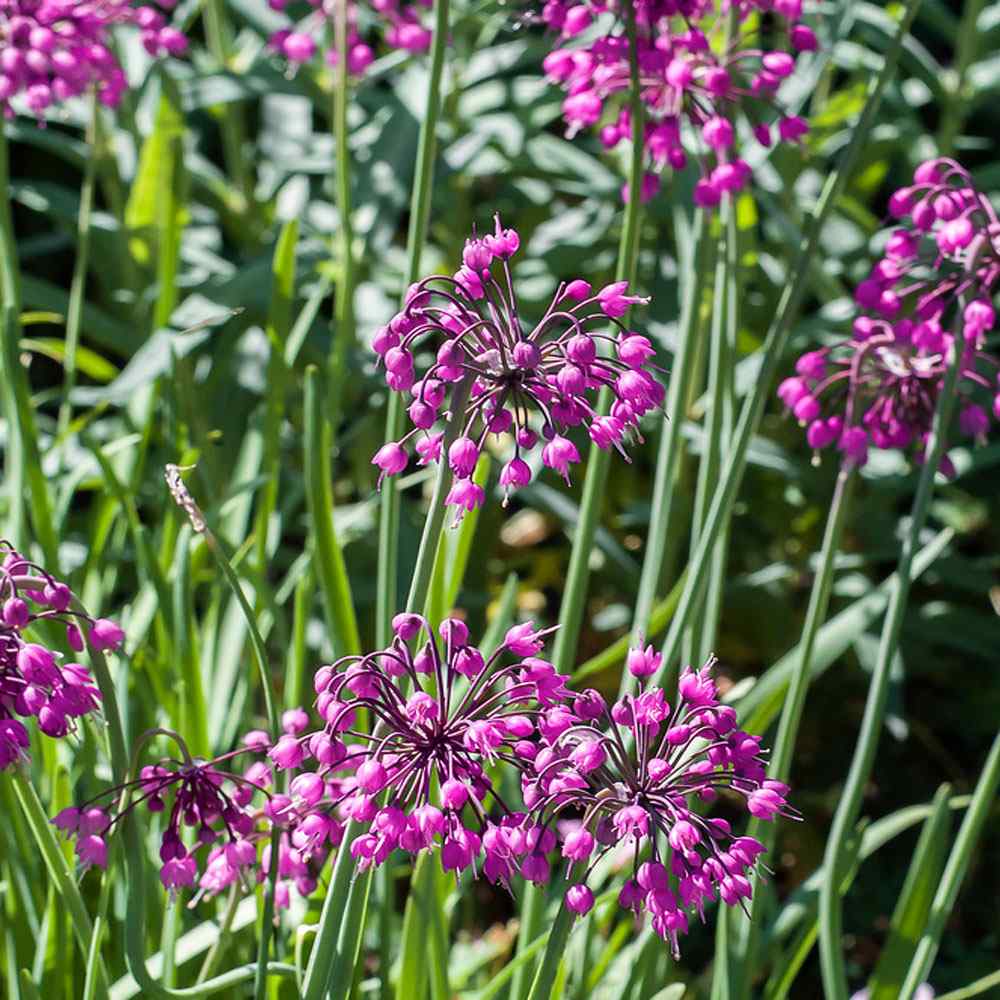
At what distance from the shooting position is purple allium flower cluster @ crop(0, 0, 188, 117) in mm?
2127

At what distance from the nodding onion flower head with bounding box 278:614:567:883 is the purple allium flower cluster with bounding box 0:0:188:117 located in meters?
1.30

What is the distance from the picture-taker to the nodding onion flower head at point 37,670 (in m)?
1.26

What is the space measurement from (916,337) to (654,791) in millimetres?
816

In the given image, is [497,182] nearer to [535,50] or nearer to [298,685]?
[535,50]

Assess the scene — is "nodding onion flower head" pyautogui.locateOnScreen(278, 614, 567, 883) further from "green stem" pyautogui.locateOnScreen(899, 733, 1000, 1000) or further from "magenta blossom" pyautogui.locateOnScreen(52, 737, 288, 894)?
"green stem" pyautogui.locateOnScreen(899, 733, 1000, 1000)

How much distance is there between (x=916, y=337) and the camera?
69.1 inches

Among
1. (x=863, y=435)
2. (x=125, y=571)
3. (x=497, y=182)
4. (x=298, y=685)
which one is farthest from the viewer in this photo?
(x=497, y=182)

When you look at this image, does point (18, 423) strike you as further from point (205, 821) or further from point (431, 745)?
point (431, 745)

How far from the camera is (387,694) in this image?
1.20 meters

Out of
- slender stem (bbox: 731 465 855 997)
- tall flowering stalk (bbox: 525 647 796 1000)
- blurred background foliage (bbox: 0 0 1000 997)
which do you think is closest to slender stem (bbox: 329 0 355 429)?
blurred background foliage (bbox: 0 0 1000 997)

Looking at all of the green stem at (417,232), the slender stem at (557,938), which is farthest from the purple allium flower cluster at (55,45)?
the slender stem at (557,938)

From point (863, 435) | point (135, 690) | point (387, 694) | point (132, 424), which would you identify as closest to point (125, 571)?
point (132, 424)

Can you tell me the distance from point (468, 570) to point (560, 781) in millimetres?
2212

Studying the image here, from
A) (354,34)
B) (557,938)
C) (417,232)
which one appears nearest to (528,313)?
(354,34)
